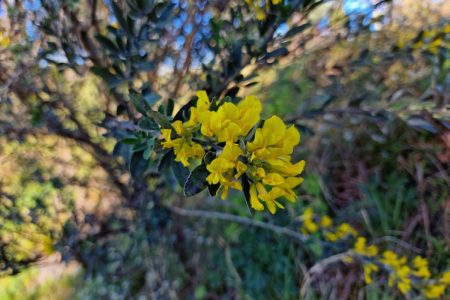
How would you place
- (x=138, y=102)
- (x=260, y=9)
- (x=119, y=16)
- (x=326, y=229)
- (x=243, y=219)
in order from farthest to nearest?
(x=326, y=229) → (x=243, y=219) → (x=260, y=9) → (x=119, y=16) → (x=138, y=102)

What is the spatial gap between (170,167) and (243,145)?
0.41 metres

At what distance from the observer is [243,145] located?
0.50m

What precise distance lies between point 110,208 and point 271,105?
117cm

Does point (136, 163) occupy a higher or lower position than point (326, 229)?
higher

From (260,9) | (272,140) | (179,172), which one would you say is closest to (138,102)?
(179,172)

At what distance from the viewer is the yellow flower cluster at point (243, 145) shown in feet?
1.62

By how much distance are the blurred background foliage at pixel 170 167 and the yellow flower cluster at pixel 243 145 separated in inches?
4.7

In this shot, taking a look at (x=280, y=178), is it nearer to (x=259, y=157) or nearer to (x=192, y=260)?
(x=259, y=157)

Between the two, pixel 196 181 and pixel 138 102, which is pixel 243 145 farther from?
pixel 138 102

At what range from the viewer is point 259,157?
0.51m

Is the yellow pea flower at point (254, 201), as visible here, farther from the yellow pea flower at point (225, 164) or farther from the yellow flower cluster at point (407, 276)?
the yellow flower cluster at point (407, 276)

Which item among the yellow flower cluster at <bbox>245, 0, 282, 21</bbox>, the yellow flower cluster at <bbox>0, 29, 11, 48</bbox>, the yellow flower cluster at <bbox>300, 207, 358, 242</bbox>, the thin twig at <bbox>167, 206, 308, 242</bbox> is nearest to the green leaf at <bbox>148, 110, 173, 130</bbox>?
the yellow flower cluster at <bbox>245, 0, 282, 21</bbox>

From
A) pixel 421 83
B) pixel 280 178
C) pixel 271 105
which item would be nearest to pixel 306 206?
pixel 271 105

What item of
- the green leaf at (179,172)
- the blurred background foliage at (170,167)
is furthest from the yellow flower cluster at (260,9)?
the green leaf at (179,172)
